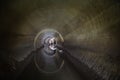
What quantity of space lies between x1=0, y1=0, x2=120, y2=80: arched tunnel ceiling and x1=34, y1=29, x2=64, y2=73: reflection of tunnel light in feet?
0.12

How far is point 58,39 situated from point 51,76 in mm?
254

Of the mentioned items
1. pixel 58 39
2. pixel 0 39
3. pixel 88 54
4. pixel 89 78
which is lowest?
pixel 89 78

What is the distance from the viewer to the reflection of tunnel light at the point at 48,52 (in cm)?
188

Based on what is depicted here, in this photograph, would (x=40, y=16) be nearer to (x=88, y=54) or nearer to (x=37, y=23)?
(x=37, y=23)

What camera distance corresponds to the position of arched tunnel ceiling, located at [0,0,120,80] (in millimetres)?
1829

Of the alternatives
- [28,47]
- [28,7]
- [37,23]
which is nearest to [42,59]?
[28,47]

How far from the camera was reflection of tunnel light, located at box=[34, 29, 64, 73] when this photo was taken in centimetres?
188

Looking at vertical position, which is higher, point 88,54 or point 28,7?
point 28,7

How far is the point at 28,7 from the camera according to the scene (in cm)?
183

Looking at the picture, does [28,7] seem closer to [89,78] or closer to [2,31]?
[2,31]

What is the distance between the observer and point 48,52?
189cm

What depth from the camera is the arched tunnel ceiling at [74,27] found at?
1829 millimetres

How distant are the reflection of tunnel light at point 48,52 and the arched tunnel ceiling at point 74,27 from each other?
0.04m

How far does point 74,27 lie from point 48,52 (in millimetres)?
242
